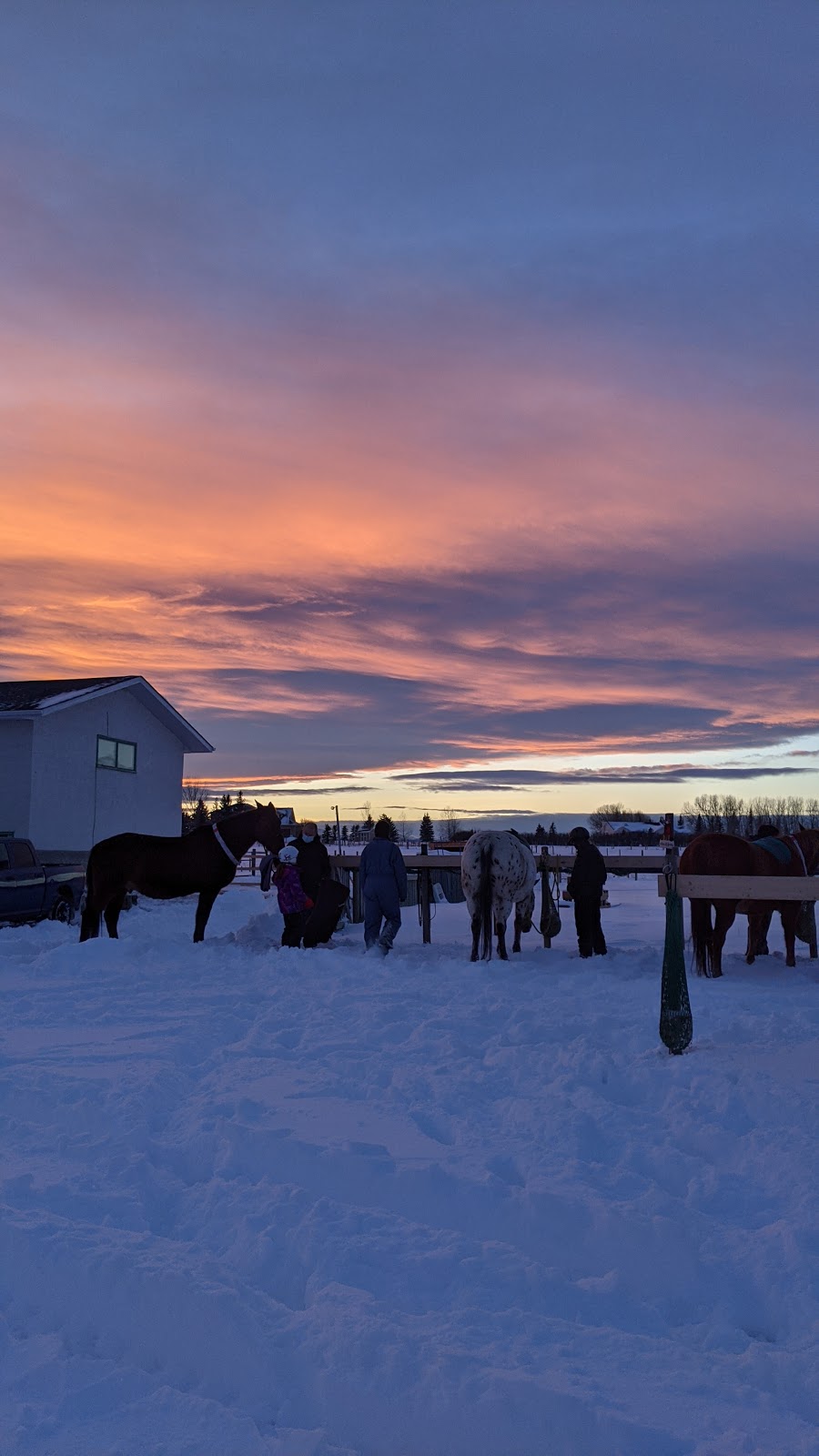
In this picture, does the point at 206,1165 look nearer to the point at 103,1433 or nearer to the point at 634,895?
the point at 103,1433

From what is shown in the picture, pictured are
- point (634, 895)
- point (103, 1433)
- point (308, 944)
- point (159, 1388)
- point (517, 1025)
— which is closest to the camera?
point (103, 1433)

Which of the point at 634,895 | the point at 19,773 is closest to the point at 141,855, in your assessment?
the point at 19,773

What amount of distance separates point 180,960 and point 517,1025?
616 cm

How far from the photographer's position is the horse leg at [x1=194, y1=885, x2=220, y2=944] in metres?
14.9

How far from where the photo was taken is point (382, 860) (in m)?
13.7

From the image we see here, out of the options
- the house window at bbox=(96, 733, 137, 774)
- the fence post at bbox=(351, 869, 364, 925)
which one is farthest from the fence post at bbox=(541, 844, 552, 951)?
the house window at bbox=(96, 733, 137, 774)

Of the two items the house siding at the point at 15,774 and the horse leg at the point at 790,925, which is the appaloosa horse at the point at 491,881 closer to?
the horse leg at the point at 790,925

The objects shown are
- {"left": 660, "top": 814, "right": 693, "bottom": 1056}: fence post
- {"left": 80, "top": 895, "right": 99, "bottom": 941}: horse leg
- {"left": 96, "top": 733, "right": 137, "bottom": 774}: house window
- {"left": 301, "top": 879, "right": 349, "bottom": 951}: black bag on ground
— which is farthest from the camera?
{"left": 96, "top": 733, "right": 137, "bottom": 774}: house window

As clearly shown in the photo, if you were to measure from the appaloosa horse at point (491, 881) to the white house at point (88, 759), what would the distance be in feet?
38.8

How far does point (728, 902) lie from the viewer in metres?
12.4

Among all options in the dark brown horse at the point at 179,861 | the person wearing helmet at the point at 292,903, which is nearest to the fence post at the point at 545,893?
the person wearing helmet at the point at 292,903

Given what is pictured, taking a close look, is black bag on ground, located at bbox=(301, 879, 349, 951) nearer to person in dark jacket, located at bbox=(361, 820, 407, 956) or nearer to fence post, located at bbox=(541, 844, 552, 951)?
person in dark jacket, located at bbox=(361, 820, 407, 956)

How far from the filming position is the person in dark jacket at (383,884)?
44.7ft

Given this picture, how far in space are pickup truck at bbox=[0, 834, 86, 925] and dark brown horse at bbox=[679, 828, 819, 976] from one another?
35.8 feet
